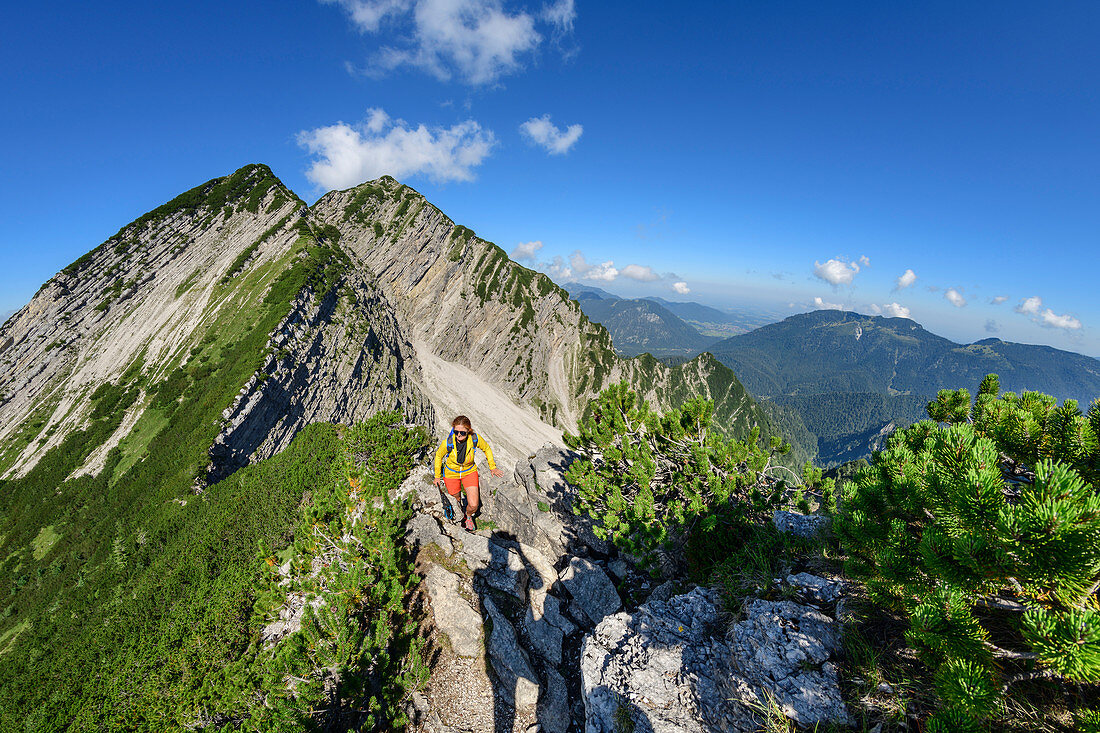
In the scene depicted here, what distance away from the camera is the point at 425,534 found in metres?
12.1

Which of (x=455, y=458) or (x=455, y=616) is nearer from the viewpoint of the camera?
(x=455, y=616)

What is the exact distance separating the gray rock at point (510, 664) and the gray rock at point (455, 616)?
40 cm

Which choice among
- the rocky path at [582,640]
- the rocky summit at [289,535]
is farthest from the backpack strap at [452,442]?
the rocky path at [582,640]

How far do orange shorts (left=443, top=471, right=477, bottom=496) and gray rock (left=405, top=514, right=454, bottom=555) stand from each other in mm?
1454

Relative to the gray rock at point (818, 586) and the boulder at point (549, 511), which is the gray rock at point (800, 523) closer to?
the gray rock at point (818, 586)

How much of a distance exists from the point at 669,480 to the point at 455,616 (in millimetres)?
7868

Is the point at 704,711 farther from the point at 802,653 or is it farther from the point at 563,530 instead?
the point at 563,530

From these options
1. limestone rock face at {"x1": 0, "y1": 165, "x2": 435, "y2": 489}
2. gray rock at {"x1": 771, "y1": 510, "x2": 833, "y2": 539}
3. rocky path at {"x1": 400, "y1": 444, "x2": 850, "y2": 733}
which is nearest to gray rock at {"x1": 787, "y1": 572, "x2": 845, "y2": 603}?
rocky path at {"x1": 400, "y1": 444, "x2": 850, "y2": 733}

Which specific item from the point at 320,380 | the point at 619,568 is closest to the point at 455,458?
the point at 619,568

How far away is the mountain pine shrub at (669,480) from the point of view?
34.8 feet

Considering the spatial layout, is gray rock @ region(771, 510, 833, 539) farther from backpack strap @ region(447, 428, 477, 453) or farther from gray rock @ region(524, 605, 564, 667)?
backpack strap @ region(447, 428, 477, 453)

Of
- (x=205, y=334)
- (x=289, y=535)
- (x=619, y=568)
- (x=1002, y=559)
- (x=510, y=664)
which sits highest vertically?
(x=205, y=334)

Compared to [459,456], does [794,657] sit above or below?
below

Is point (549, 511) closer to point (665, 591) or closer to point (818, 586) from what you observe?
point (665, 591)
